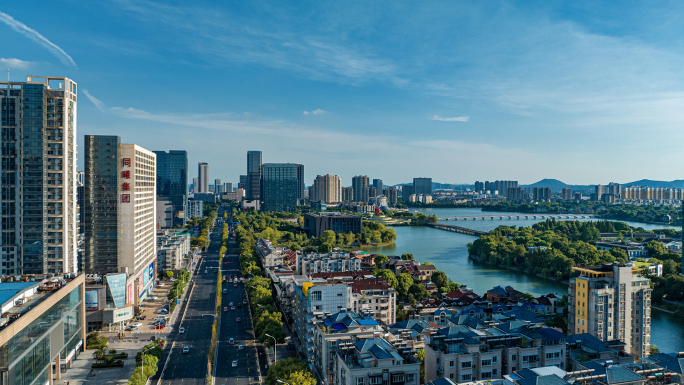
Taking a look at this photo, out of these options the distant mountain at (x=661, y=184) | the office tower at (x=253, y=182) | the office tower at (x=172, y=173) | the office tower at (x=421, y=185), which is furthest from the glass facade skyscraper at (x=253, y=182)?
the distant mountain at (x=661, y=184)

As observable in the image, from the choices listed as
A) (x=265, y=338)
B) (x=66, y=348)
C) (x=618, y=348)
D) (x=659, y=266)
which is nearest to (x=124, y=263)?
(x=66, y=348)

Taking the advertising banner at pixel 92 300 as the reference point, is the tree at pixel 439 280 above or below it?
below

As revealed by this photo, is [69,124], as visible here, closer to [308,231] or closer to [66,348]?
[66,348]

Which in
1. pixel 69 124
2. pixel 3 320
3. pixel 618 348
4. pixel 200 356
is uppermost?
pixel 69 124

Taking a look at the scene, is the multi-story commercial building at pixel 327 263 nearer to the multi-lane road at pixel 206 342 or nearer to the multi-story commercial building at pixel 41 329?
the multi-lane road at pixel 206 342

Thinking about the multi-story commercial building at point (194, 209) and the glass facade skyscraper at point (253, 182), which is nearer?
the multi-story commercial building at point (194, 209)

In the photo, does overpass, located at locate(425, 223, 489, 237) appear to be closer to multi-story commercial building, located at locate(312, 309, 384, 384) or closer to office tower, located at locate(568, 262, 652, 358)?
office tower, located at locate(568, 262, 652, 358)
